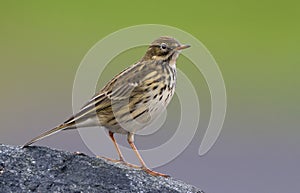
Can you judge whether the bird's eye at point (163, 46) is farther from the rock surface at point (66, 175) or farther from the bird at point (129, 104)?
the rock surface at point (66, 175)

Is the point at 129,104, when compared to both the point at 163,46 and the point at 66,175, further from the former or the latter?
the point at 66,175

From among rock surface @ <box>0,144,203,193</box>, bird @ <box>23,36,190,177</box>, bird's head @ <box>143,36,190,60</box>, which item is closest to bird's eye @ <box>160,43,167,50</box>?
bird's head @ <box>143,36,190,60</box>

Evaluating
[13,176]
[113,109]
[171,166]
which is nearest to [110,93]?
[113,109]

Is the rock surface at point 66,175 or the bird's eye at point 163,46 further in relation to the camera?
the bird's eye at point 163,46

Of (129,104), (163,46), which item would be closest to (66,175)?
(129,104)

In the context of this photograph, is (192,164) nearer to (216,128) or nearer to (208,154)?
(208,154)

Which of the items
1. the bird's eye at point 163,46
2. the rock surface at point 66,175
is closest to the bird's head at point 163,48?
the bird's eye at point 163,46
